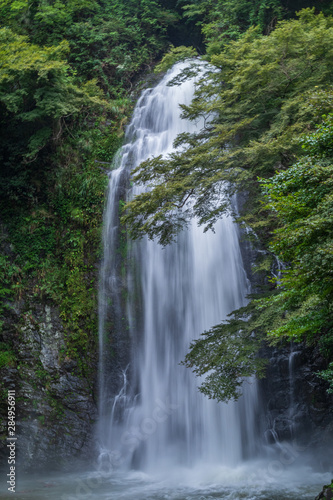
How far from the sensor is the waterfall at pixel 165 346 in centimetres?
980

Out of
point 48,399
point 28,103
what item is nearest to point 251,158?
point 48,399

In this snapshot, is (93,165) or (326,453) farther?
(93,165)

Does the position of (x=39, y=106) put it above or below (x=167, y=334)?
above

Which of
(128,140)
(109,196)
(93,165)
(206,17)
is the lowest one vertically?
(109,196)

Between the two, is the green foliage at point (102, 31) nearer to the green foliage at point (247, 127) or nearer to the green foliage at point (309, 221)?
the green foliage at point (247, 127)

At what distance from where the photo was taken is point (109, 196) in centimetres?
1248

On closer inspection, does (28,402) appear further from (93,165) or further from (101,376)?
(93,165)

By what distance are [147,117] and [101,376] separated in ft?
29.4

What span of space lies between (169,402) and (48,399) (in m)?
A: 3.21

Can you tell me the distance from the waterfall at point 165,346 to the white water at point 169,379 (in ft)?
0.08

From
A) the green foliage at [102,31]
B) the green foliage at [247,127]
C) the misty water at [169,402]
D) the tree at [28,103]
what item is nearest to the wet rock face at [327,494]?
the misty water at [169,402]

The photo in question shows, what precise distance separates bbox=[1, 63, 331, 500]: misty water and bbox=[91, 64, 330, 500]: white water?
0.03 m

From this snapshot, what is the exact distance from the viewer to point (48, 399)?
417 inches

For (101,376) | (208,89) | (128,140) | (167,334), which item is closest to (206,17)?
(128,140)
